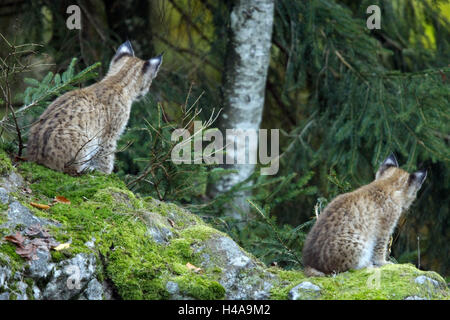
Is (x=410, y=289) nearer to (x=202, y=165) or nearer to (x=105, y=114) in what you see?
(x=202, y=165)

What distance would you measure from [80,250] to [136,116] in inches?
147

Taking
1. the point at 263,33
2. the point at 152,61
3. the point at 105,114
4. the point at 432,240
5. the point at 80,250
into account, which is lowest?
the point at 432,240

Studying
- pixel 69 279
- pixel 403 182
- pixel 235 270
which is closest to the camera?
pixel 69 279

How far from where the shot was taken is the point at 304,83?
25.4 ft

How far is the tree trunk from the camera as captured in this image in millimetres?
7422

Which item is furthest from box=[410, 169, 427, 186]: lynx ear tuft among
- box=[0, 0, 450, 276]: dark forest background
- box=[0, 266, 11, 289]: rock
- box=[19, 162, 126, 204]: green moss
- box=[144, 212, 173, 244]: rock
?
box=[0, 266, 11, 289]: rock

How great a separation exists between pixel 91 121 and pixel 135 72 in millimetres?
974

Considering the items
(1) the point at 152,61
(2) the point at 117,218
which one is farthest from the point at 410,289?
(1) the point at 152,61

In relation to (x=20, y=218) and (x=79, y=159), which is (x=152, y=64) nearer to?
(x=79, y=159)

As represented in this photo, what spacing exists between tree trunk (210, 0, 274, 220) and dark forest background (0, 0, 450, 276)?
237 mm

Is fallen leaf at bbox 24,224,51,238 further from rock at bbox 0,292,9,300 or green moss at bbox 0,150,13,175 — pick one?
green moss at bbox 0,150,13,175

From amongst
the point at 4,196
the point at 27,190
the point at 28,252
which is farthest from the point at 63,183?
the point at 28,252

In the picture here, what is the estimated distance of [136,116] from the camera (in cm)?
729

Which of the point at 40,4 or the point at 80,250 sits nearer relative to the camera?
the point at 80,250
